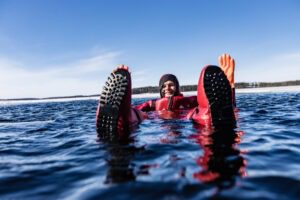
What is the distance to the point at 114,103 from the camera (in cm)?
494

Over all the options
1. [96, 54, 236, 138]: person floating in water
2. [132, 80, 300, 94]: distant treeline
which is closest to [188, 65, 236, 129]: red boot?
[96, 54, 236, 138]: person floating in water

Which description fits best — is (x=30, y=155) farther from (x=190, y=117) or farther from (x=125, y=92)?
(x=190, y=117)

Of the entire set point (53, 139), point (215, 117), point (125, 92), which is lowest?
point (53, 139)

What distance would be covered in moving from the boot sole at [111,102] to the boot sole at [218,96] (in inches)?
57.6

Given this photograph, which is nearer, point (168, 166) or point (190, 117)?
point (168, 166)

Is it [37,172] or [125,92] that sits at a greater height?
[125,92]

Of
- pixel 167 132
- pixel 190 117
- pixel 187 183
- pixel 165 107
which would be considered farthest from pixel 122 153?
pixel 165 107

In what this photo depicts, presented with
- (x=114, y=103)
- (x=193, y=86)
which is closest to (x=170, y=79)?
(x=114, y=103)

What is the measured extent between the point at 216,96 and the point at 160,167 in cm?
235

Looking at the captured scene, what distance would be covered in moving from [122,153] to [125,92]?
5.00 feet

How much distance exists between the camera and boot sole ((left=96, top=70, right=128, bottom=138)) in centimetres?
493

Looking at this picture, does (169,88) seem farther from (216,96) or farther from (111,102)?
(111,102)

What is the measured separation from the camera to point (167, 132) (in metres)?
5.24

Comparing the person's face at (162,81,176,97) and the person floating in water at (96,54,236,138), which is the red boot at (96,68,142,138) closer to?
the person floating in water at (96,54,236,138)
